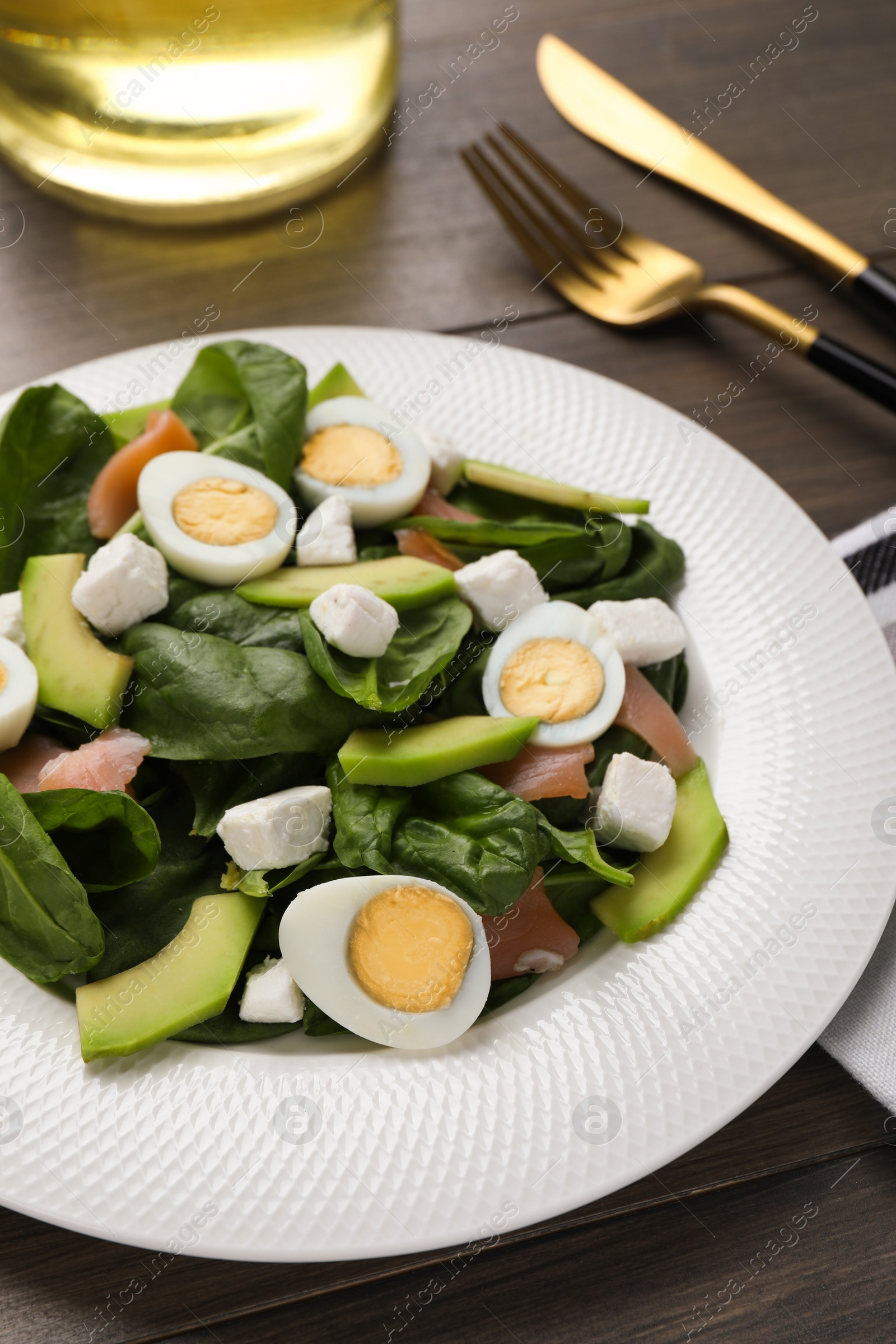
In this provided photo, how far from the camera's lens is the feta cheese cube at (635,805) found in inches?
74.9

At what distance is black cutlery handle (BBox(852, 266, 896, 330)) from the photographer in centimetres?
298

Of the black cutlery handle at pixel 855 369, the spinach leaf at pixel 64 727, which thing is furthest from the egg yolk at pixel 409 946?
the black cutlery handle at pixel 855 369

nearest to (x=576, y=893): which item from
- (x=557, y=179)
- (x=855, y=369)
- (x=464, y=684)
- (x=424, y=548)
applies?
(x=464, y=684)

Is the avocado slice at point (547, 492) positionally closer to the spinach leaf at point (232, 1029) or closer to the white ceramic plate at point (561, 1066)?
the white ceramic plate at point (561, 1066)

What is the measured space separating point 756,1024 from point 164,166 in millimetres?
2875

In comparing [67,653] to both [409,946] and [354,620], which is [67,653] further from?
[409,946]

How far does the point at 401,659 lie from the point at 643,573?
2.05ft

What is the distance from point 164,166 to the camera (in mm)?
3197

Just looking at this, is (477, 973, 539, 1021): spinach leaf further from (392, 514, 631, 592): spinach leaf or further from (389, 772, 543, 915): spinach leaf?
(392, 514, 631, 592): spinach leaf

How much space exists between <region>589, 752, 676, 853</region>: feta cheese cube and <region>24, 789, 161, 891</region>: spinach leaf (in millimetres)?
780

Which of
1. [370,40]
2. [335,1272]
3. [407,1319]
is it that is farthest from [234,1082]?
[370,40]

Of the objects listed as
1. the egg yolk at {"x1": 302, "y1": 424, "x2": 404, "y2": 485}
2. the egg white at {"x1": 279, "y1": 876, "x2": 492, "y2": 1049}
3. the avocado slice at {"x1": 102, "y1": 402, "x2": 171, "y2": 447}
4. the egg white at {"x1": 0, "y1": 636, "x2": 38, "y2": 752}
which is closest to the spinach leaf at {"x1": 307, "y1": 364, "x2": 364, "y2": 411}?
the egg yolk at {"x1": 302, "y1": 424, "x2": 404, "y2": 485}

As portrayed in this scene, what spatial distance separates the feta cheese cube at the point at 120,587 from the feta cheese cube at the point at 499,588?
0.59 meters

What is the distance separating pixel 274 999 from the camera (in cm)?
175
